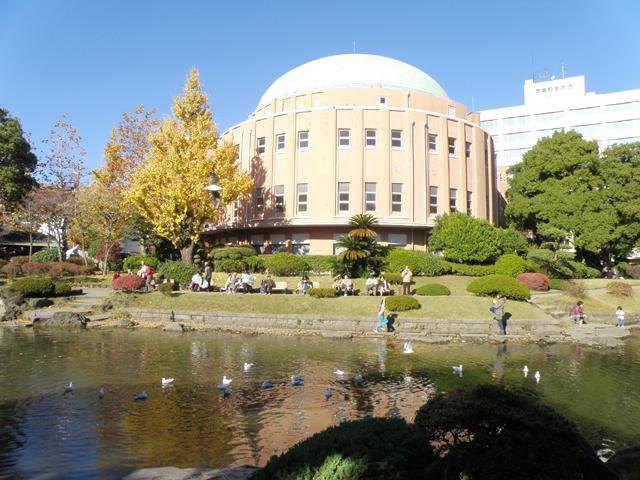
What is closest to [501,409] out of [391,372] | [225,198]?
[391,372]

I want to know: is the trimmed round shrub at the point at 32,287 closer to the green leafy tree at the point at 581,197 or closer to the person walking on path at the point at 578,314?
the person walking on path at the point at 578,314

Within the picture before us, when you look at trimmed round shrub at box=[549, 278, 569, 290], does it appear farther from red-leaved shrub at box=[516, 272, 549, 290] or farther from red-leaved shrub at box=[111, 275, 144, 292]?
red-leaved shrub at box=[111, 275, 144, 292]

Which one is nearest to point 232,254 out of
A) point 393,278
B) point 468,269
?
point 393,278

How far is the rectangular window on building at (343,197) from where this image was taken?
39.8m

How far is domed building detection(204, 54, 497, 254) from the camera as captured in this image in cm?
4000

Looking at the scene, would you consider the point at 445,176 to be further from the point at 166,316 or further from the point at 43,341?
the point at 43,341

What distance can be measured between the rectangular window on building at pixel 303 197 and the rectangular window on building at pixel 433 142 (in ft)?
38.8

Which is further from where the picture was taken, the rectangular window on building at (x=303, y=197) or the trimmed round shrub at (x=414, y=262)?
the rectangular window on building at (x=303, y=197)

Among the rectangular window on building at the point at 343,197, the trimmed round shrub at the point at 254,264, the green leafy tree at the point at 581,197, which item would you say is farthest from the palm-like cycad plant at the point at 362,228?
the green leafy tree at the point at 581,197

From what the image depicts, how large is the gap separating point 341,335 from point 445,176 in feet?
80.4

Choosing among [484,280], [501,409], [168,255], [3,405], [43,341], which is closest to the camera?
[501,409]

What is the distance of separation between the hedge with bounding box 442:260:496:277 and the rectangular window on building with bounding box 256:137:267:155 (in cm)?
1944

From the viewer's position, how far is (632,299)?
32281 mm

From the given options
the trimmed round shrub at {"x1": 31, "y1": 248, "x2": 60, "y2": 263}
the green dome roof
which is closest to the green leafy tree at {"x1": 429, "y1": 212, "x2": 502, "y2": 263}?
the green dome roof
